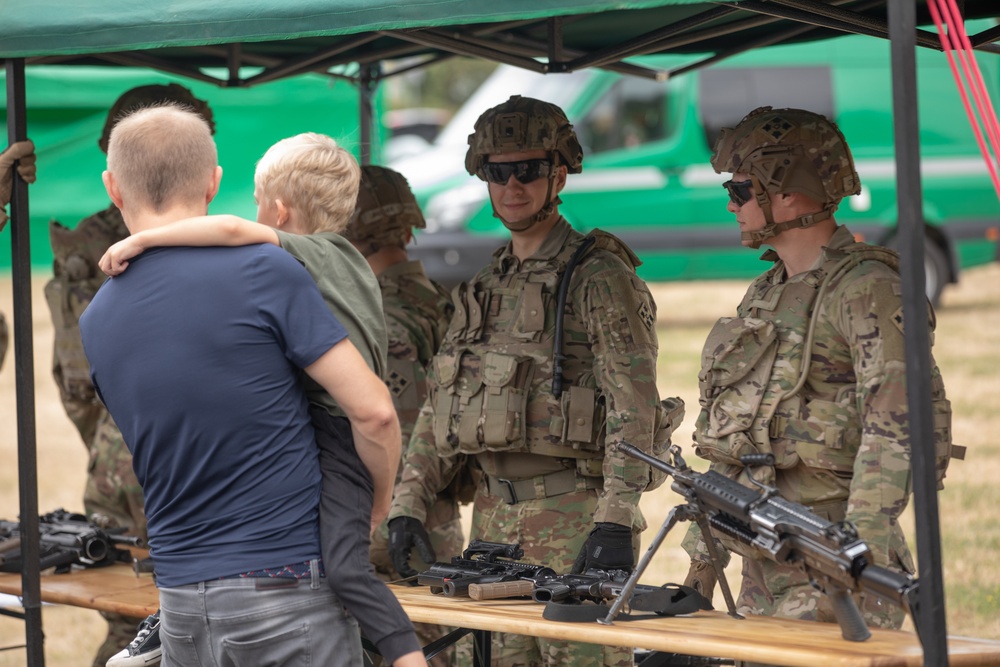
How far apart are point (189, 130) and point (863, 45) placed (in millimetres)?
11957

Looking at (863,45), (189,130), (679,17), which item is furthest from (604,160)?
(189,130)

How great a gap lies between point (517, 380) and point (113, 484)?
2094 millimetres

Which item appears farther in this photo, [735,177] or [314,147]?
[735,177]

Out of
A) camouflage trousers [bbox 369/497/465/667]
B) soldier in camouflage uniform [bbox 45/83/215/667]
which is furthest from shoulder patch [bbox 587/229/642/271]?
soldier in camouflage uniform [bbox 45/83/215/667]

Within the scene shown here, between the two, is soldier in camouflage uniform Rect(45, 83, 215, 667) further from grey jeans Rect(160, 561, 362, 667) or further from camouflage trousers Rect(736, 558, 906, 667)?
camouflage trousers Rect(736, 558, 906, 667)

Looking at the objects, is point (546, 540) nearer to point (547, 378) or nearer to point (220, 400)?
point (547, 378)

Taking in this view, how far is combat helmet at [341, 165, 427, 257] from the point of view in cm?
530

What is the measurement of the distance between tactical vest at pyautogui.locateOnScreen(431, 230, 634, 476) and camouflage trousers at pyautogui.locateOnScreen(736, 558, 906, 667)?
82 cm

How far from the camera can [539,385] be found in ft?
14.6

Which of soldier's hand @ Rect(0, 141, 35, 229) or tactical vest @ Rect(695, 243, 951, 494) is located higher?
soldier's hand @ Rect(0, 141, 35, 229)

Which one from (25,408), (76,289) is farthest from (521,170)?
(76,289)

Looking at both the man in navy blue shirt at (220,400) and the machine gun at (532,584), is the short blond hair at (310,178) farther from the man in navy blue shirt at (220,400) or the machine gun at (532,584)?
the machine gun at (532,584)

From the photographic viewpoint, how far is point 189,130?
2.82 metres

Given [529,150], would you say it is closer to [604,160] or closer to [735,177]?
[735,177]
